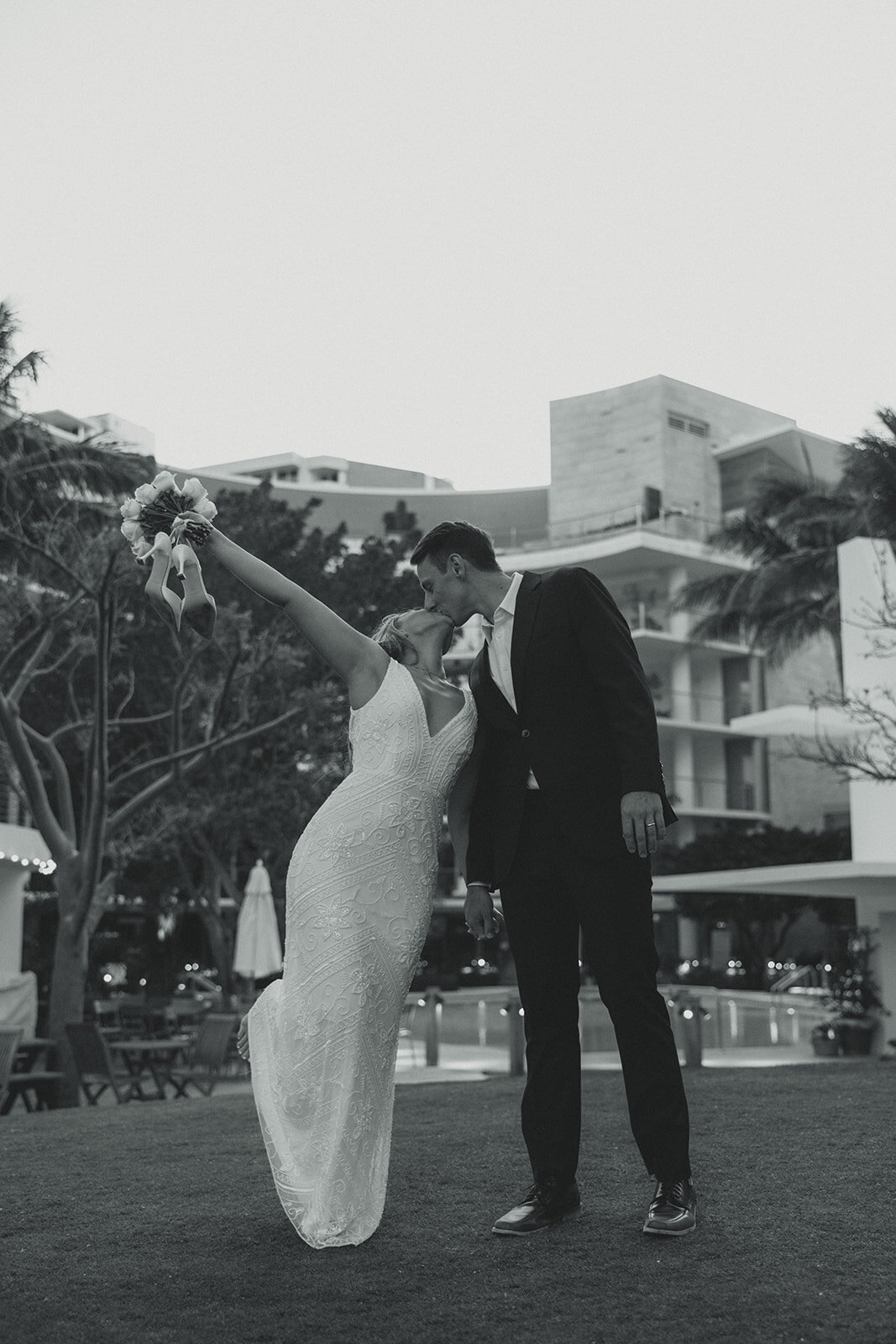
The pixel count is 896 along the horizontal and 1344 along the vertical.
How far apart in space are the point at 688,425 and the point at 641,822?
49.3 meters

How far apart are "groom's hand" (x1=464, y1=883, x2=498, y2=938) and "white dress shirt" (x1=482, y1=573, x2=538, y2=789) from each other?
56cm

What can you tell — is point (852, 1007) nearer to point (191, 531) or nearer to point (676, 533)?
point (191, 531)

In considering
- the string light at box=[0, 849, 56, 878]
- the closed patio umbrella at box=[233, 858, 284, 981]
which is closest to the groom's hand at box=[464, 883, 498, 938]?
the closed patio umbrella at box=[233, 858, 284, 981]

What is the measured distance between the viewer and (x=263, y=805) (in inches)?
955

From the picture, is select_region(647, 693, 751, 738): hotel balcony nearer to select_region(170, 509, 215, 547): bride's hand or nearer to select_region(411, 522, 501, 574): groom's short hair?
select_region(411, 522, 501, 574): groom's short hair

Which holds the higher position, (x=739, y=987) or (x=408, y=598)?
(x=408, y=598)

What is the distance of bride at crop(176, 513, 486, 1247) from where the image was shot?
3518 mm

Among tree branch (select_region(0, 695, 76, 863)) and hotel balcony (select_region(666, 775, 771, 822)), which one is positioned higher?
hotel balcony (select_region(666, 775, 771, 822))

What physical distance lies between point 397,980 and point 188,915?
43.7 metres

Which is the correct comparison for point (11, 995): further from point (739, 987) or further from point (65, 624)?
point (739, 987)

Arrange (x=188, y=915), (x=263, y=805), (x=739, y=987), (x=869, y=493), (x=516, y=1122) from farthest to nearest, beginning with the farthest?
1. (x=188, y=915)
2. (x=739, y=987)
3. (x=869, y=493)
4. (x=263, y=805)
5. (x=516, y=1122)

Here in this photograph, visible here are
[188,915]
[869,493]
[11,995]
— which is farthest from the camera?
[188,915]

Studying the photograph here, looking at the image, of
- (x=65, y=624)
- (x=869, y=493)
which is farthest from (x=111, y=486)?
(x=869, y=493)

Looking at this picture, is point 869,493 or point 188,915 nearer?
point 869,493
